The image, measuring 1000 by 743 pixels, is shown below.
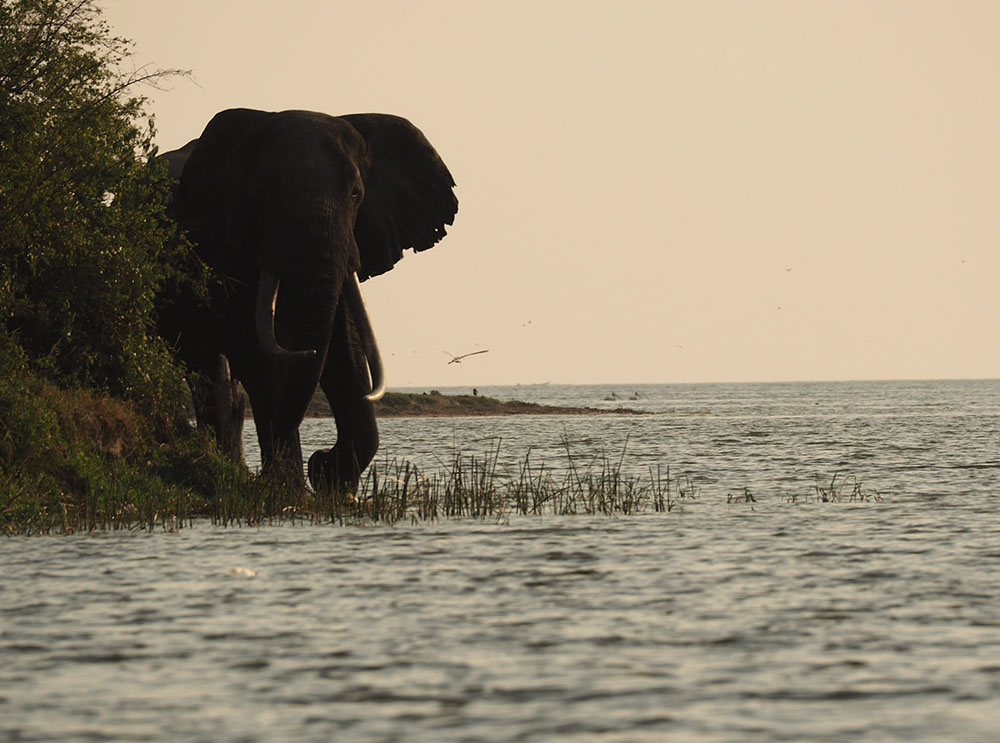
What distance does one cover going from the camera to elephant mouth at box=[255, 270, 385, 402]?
19.6 meters

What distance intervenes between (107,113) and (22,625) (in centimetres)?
1158

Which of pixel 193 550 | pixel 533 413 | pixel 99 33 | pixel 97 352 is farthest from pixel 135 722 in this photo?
pixel 533 413

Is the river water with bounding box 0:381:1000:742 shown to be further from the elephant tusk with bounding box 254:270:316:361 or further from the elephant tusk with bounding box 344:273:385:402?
the elephant tusk with bounding box 254:270:316:361

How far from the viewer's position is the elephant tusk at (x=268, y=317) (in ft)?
64.3

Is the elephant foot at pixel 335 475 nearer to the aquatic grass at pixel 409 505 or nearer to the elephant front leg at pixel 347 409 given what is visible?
the elephant front leg at pixel 347 409

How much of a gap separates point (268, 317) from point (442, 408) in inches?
3784

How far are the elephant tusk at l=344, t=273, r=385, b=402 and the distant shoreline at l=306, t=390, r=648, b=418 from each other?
87.4 metres

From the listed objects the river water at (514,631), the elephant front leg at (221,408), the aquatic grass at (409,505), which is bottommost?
the river water at (514,631)

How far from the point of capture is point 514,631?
12188mm

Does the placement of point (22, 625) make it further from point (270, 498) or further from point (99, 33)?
point (99, 33)

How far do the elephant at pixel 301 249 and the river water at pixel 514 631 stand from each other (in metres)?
1.96

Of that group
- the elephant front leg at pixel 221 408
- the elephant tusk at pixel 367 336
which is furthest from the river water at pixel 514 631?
the elephant front leg at pixel 221 408

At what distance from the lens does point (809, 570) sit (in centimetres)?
1609

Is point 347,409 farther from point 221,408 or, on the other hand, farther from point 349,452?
point 221,408
